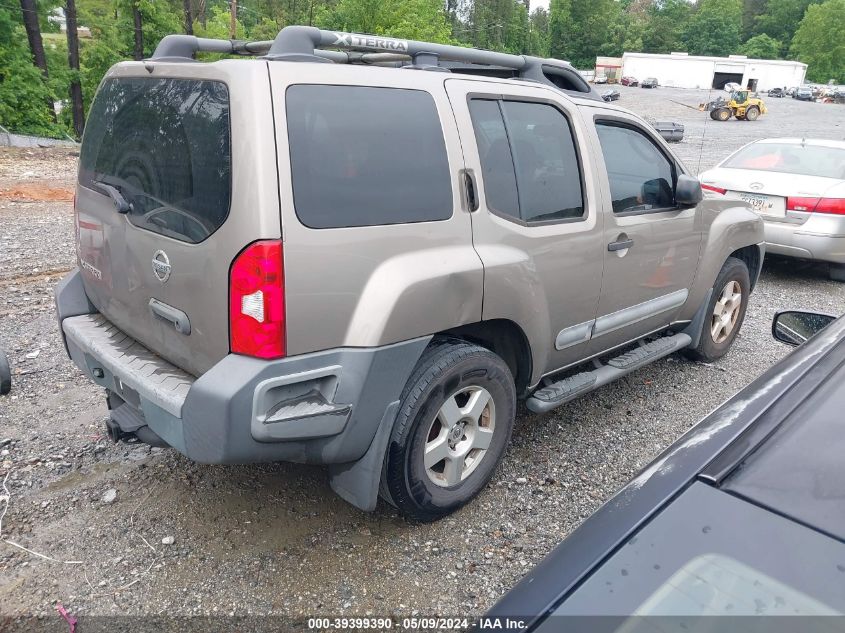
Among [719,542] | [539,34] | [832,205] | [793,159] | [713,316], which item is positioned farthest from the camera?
[539,34]

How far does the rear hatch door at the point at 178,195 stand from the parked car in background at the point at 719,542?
1.46 metres

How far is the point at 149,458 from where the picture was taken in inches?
135

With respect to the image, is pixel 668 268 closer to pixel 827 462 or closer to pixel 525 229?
pixel 525 229

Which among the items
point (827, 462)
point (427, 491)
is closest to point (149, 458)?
point (427, 491)

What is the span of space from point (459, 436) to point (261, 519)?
0.99 metres

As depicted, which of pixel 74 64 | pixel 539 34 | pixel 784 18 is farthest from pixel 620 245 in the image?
pixel 784 18

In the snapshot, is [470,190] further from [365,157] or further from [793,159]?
[793,159]

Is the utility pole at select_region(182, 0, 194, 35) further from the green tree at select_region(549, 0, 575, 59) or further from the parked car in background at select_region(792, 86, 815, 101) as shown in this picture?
the green tree at select_region(549, 0, 575, 59)

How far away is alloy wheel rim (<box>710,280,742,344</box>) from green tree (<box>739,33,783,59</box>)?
4903 inches

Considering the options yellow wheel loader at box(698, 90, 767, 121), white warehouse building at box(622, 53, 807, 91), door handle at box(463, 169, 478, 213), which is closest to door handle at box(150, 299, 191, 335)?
door handle at box(463, 169, 478, 213)

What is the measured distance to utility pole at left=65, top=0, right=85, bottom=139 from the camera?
25.9 m

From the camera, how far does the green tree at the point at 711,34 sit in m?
110

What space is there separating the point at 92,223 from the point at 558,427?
2.78 meters

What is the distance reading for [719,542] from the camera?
4.24 ft
